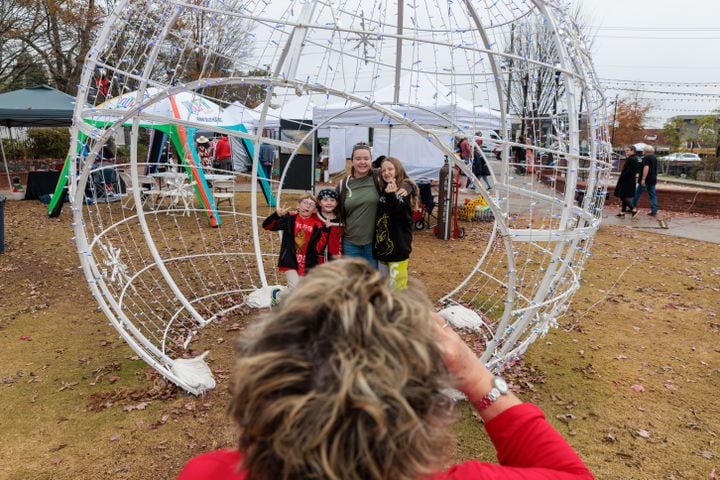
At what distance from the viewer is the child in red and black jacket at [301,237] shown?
14.1ft

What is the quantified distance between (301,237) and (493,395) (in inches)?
134

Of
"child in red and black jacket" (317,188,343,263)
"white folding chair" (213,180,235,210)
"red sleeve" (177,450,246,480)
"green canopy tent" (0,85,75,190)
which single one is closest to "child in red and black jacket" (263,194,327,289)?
"child in red and black jacket" (317,188,343,263)

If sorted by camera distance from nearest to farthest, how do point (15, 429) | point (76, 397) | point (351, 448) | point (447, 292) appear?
point (351, 448), point (15, 429), point (76, 397), point (447, 292)

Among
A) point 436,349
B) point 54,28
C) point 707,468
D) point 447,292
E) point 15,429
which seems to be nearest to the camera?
point 436,349

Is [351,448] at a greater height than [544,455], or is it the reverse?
[351,448]

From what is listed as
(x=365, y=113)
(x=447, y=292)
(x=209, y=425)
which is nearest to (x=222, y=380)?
(x=209, y=425)

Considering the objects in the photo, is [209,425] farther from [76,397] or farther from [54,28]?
[54,28]

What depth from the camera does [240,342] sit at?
2.94 ft

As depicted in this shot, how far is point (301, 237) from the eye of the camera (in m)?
4.31

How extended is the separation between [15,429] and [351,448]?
11.3 feet

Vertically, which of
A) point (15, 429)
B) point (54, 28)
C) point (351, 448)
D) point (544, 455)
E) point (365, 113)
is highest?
point (54, 28)

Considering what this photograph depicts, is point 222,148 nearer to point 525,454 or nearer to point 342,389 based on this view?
point 525,454

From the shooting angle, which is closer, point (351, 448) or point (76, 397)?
point (351, 448)

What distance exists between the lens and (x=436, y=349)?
81 centimetres
